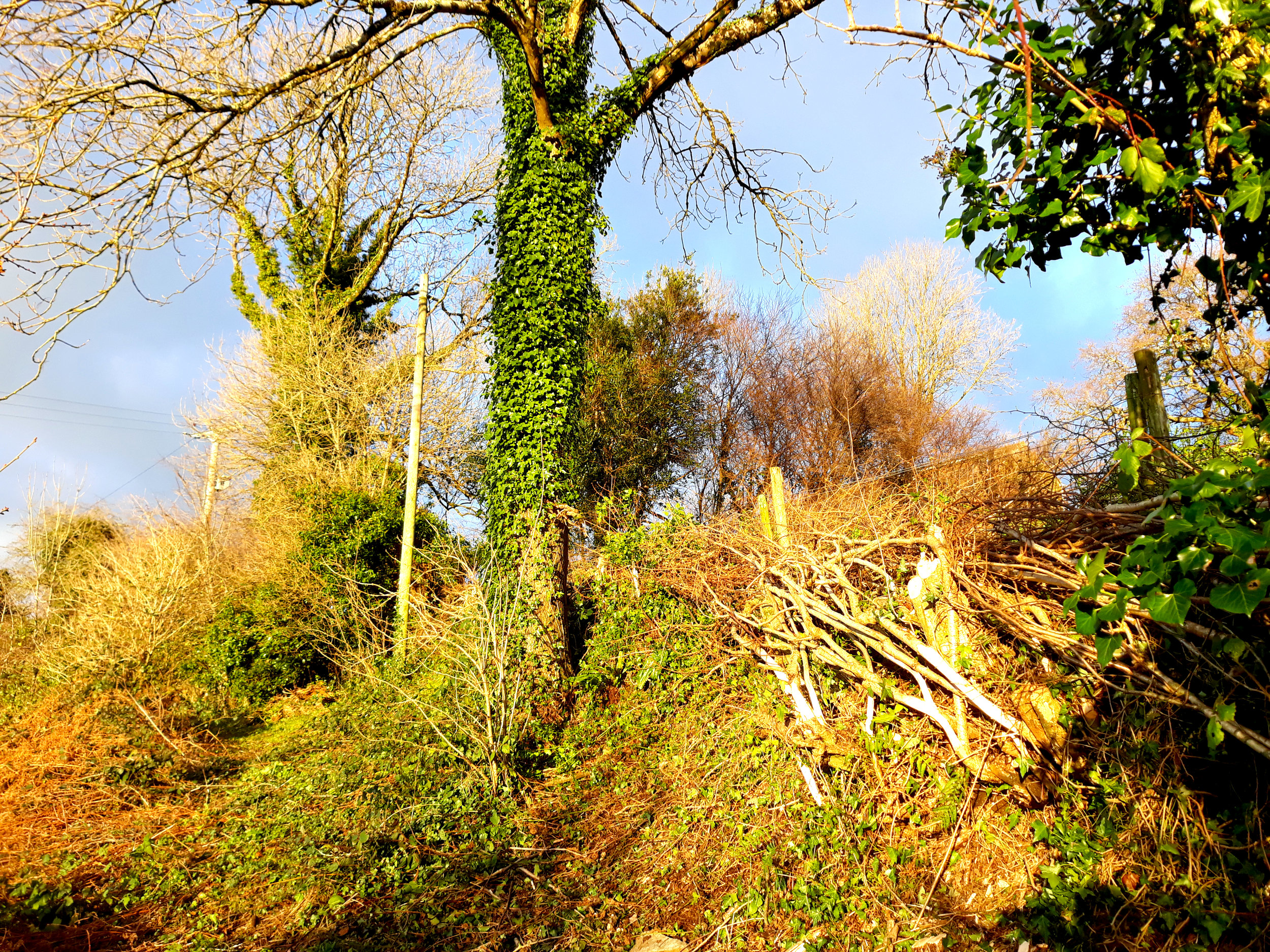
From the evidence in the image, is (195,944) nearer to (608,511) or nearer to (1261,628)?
(608,511)

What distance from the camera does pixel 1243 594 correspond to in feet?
7.49

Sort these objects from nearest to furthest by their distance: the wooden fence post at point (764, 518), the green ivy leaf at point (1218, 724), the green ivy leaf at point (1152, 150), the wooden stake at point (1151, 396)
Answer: the green ivy leaf at point (1218, 724) < the green ivy leaf at point (1152, 150) < the wooden stake at point (1151, 396) < the wooden fence post at point (764, 518)

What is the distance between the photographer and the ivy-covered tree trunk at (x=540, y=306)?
8016mm

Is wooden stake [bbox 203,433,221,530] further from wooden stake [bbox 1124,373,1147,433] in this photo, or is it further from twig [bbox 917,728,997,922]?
wooden stake [bbox 1124,373,1147,433]

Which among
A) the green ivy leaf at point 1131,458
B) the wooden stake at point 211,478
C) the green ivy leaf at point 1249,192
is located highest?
the wooden stake at point 211,478

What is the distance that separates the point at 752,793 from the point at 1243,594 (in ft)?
11.6

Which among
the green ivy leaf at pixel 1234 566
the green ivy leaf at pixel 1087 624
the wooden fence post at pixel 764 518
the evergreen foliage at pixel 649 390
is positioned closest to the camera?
the green ivy leaf at pixel 1234 566

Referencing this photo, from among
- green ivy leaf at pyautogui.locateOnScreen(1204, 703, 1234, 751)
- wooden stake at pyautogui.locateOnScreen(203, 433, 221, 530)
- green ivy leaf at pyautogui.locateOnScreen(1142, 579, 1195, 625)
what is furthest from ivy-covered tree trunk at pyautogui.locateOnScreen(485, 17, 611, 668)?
wooden stake at pyautogui.locateOnScreen(203, 433, 221, 530)

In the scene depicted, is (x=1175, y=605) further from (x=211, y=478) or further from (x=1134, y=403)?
(x=211, y=478)

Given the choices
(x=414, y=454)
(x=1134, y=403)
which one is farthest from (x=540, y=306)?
(x=1134, y=403)

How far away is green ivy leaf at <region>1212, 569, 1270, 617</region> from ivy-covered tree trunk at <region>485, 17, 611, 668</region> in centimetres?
613

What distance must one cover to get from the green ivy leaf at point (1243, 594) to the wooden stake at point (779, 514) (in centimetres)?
352

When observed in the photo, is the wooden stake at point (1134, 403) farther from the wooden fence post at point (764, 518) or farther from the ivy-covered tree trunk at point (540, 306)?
the ivy-covered tree trunk at point (540, 306)

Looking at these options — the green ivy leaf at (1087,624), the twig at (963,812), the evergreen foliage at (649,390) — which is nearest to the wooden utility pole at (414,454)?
the evergreen foliage at (649,390)
